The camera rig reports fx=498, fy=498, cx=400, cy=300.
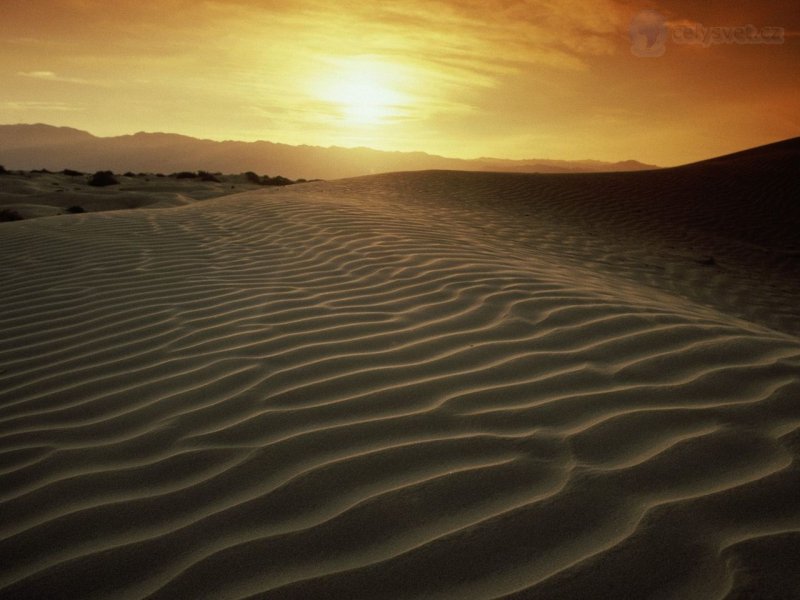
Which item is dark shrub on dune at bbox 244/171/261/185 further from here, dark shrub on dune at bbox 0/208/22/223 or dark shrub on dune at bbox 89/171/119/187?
dark shrub on dune at bbox 0/208/22/223

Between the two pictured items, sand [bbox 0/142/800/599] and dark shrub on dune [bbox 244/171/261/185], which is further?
dark shrub on dune [bbox 244/171/261/185]

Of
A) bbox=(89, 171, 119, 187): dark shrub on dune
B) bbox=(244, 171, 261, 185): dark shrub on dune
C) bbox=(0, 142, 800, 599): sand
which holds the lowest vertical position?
bbox=(0, 142, 800, 599): sand

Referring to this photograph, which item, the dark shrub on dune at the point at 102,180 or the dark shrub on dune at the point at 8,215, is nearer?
the dark shrub on dune at the point at 8,215

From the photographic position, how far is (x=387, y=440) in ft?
5.75

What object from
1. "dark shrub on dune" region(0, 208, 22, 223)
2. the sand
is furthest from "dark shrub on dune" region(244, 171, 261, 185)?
the sand

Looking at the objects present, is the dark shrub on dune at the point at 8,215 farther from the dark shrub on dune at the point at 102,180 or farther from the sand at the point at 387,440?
the dark shrub on dune at the point at 102,180

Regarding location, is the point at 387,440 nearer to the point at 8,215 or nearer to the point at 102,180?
the point at 8,215

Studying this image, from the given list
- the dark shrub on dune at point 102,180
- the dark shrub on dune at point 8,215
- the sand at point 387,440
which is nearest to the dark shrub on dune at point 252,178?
the dark shrub on dune at point 102,180

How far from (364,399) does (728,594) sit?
132 cm

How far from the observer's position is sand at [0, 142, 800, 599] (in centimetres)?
124

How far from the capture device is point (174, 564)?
4.26 ft

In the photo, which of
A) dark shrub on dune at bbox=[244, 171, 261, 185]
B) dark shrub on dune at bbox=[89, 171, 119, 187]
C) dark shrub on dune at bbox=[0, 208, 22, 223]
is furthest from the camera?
dark shrub on dune at bbox=[244, 171, 261, 185]

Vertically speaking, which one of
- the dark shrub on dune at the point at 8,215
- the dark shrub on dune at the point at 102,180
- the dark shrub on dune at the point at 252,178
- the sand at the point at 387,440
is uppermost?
the dark shrub on dune at the point at 252,178

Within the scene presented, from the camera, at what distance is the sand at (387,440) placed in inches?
48.9
